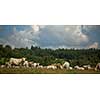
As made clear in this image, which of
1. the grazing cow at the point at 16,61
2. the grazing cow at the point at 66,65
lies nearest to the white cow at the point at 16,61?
the grazing cow at the point at 16,61

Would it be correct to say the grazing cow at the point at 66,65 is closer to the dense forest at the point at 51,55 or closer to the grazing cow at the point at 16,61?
the dense forest at the point at 51,55

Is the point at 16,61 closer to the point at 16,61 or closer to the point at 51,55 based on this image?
the point at 16,61

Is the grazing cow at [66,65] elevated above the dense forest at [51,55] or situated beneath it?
situated beneath

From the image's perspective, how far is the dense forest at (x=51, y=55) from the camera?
2.87 metres

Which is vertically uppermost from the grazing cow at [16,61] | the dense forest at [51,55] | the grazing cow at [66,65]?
the dense forest at [51,55]

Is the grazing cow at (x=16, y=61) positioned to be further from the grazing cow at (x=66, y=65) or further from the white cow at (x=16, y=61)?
the grazing cow at (x=66, y=65)

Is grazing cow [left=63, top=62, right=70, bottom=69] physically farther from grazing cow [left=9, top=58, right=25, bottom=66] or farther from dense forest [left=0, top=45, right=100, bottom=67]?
grazing cow [left=9, top=58, right=25, bottom=66]
